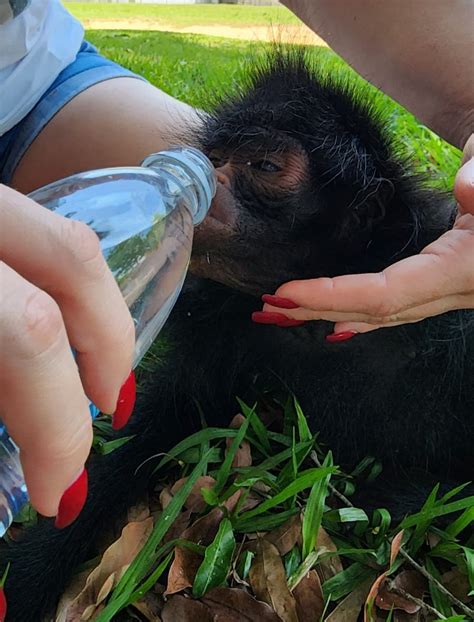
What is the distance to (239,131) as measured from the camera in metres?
1.18

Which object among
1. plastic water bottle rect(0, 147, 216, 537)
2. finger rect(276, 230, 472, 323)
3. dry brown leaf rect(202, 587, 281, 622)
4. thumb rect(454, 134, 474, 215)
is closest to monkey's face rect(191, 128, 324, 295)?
plastic water bottle rect(0, 147, 216, 537)

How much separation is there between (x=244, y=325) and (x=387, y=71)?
0.52 metres

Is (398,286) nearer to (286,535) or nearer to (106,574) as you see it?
(286,535)

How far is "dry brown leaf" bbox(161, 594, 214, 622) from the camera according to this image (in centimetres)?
90

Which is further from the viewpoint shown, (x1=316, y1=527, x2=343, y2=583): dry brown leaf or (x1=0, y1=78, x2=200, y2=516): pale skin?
(x1=316, y1=527, x2=343, y2=583): dry brown leaf

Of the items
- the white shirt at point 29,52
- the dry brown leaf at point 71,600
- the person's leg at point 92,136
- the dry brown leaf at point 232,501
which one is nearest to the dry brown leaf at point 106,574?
the dry brown leaf at point 71,600

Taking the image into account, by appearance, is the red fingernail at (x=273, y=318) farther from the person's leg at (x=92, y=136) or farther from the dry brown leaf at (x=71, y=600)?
the person's leg at (x=92, y=136)

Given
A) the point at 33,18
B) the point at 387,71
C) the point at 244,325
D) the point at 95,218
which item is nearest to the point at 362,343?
the point at 244,325

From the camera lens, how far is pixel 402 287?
0.87 m

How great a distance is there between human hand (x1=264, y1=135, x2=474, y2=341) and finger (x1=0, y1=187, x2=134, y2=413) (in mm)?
426

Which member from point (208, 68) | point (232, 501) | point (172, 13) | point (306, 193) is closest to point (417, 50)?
point (306, 193)

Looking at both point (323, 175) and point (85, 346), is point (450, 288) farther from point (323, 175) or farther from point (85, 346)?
point (85, 346)

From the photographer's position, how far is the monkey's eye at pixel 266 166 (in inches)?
45.0

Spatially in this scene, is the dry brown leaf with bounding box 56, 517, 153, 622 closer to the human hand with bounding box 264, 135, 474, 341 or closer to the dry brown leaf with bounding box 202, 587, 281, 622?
the dry brown leaf with bounding box 202, 587, 281, 622
